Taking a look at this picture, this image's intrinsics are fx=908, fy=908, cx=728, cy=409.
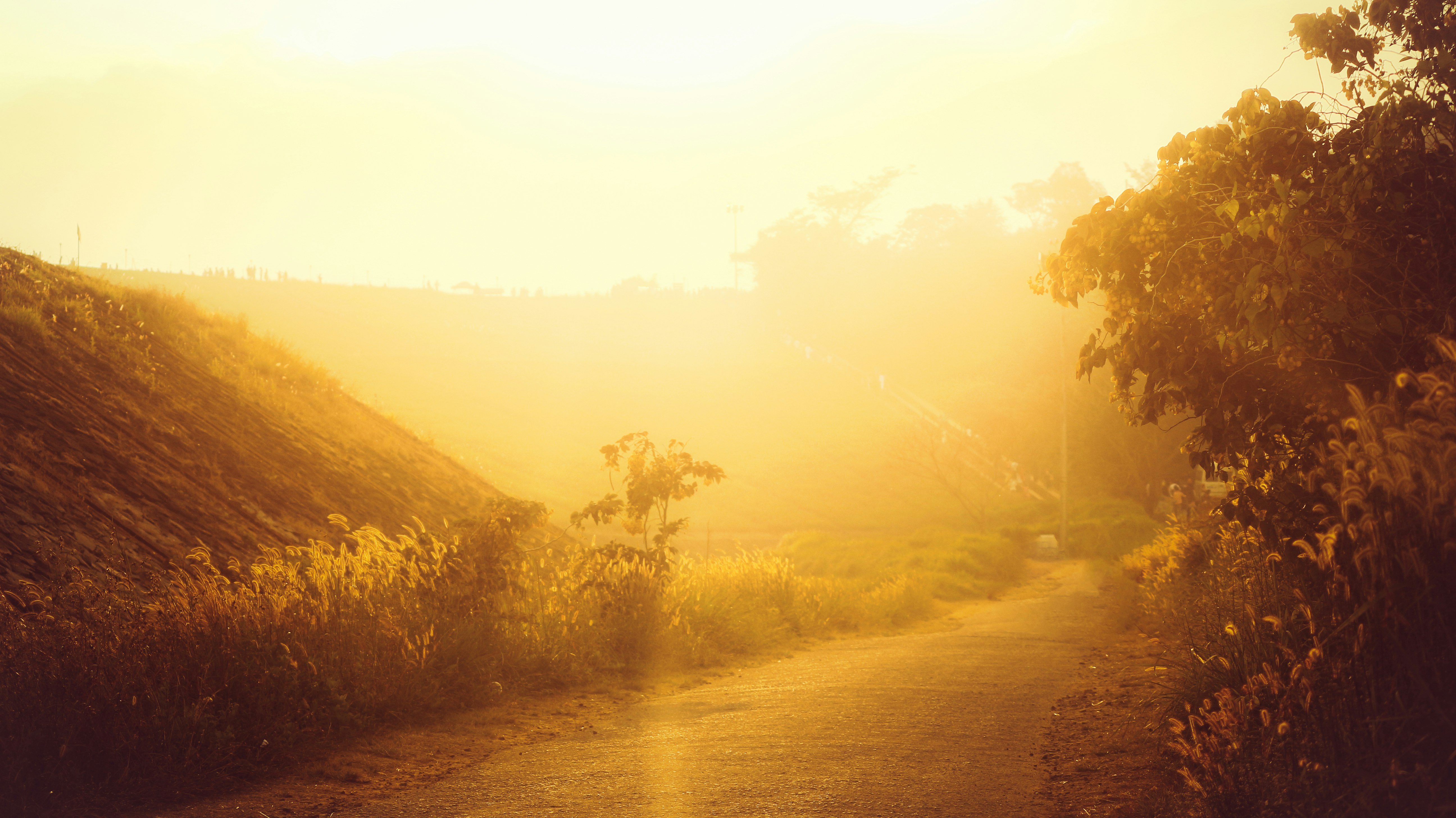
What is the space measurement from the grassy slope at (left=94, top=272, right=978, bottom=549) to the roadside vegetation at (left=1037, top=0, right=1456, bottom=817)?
21876mm

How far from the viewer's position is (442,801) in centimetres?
518

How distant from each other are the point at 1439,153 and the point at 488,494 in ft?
60.4

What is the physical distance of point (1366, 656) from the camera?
3.68 metres

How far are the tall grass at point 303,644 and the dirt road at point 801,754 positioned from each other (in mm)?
1230

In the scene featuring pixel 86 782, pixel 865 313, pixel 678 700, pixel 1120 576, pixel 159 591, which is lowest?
pixel 1120 576

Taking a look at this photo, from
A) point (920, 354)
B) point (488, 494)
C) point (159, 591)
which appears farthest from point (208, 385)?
point (920, 354)

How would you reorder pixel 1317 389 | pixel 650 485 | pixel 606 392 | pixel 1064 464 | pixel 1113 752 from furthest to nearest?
pixel 606 392 < pixel 1064 464 < pixel 650 485 < pixel 1113 752 < pixel 1317 389

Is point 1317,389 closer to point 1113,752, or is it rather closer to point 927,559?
point 1113,752

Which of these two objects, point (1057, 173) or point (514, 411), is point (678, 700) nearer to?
point (514, 411)

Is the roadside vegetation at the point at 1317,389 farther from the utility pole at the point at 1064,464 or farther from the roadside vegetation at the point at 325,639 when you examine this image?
the utility pole at the point at 1064,464

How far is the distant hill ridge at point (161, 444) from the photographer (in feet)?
27.4

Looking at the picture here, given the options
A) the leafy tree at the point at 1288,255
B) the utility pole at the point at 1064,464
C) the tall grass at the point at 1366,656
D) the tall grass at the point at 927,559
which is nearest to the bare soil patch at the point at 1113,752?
the tall grass at the point at 1366,656

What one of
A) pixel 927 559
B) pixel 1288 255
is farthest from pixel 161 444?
pixel 927 559

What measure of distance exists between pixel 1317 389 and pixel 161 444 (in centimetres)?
1202
